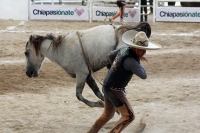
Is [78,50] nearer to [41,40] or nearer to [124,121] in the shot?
[41,40]

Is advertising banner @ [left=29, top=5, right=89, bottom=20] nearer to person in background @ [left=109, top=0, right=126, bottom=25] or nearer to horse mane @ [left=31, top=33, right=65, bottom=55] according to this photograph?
person in background @ [left=109, top=0, right=126, bottom=25]

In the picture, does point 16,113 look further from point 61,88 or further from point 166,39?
point 166,39

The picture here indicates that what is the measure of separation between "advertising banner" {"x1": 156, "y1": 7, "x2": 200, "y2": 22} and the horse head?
12.8 meters

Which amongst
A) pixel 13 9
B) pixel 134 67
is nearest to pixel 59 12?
pixel 13 9

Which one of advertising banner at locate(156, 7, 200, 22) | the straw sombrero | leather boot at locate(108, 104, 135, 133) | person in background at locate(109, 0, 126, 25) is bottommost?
advertising banner at locate(156, 7, 200, 22)

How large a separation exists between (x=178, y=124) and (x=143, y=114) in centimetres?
54

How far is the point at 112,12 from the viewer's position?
19.6 metres

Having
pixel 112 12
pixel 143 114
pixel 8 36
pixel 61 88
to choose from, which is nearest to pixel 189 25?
pixel 112 12

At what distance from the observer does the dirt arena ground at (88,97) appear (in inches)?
268

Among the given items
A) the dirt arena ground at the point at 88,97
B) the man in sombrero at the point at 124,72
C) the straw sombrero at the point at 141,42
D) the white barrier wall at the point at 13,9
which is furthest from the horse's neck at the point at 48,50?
the white barrier wall at the point at 13,9

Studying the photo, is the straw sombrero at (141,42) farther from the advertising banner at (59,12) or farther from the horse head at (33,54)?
the advertising banner at (59,12)

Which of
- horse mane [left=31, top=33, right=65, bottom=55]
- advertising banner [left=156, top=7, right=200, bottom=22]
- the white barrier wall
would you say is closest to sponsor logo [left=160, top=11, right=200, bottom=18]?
advertising banner [left=156, top=7, right=200, bottom=22]

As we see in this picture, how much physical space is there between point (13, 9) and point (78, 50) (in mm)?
13871

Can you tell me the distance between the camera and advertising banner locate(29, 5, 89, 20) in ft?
64.1
